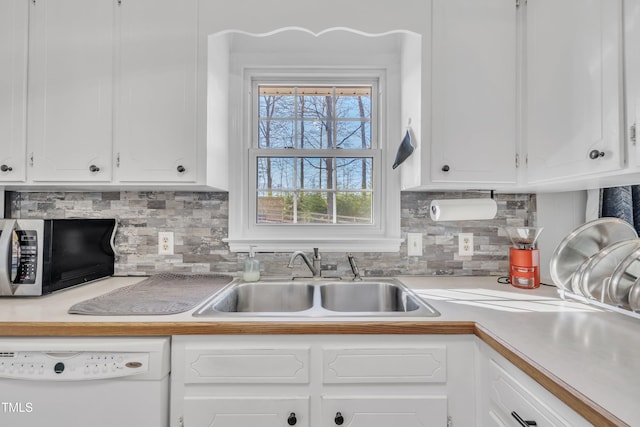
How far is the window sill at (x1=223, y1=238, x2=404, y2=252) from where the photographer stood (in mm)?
1788

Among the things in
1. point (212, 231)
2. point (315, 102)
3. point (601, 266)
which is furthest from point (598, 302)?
point (212, 231)

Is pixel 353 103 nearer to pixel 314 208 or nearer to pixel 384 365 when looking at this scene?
pixel 314 208

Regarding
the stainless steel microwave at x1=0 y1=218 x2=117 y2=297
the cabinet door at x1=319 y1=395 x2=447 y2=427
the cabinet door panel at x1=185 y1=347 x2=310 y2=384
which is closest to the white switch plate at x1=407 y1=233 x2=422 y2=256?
the cabinet door at x1=319 y1=395 x2=447 y2=427

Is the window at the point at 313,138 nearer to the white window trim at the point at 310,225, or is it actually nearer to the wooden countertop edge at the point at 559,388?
the white window trim at the point at 310,225

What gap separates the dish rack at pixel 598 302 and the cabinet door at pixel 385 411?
63cm

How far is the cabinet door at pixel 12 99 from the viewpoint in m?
1.48

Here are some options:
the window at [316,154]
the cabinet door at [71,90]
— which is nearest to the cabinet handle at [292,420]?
the window at [316,154]

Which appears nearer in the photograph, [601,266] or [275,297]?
[601,266]

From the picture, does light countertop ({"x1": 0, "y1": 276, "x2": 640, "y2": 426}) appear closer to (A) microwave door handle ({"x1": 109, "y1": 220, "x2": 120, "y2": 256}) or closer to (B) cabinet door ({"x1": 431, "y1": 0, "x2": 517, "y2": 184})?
(A) microwave door handle ({"x1": 109, "y1": 220, "x2": 120, "y2": 256})

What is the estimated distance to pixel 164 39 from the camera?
149 centimetres

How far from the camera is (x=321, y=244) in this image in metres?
1.81

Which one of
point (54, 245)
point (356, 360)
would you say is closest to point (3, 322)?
point (54, 245)

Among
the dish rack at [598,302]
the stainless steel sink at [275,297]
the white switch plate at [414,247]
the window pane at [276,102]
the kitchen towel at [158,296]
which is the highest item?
the window pane at [276,102]

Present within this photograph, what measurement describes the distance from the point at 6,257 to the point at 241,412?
1136mm
